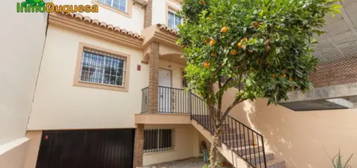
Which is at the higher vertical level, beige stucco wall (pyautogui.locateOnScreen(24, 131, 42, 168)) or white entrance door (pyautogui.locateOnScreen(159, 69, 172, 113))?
white entrance door (pyautogui.locateOnScreen(159, 69, 172, 113))

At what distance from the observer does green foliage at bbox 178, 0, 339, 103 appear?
2488 millimetres

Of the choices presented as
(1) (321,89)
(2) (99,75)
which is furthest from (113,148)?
(1) (321,89)

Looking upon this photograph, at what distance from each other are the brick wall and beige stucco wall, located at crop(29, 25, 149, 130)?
259 inches

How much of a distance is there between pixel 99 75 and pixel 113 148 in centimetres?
281

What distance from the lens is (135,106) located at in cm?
663

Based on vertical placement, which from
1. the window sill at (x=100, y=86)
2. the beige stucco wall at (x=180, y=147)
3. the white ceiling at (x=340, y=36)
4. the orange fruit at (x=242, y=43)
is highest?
the white ceiling at (x=340, y=36)

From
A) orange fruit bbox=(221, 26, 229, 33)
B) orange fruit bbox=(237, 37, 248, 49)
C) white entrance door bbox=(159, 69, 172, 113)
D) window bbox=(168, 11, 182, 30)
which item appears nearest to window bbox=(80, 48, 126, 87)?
white entrance door bbox=(159, 69, 172, 113)

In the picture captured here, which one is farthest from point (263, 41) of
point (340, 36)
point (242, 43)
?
point (340, 36)

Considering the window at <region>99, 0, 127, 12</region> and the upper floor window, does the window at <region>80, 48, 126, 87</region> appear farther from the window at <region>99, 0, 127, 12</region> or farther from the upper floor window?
the window at <region>99, 0, 127, 12</region>

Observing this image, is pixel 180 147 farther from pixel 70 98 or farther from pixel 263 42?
pixel 263 42

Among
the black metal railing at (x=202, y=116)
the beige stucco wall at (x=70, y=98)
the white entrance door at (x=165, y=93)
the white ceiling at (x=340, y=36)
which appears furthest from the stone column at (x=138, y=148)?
the white ceiling at (x=340, y=36)

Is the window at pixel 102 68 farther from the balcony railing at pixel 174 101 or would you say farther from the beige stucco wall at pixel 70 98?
the balcony railing at pixel 174 101

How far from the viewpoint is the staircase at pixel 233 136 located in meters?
4.59

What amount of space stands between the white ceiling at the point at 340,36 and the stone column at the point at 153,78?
4950 mm
